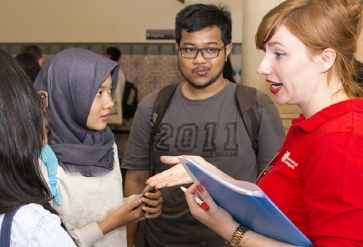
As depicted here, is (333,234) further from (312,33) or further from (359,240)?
(312,33)

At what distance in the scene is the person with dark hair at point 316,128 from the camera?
4.41 ft

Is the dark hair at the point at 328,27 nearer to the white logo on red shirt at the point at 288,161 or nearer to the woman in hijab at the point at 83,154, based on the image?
the white logo on red shirt at the point at 288,161

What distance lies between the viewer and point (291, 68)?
159 centimetres

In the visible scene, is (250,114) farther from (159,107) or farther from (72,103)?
(72,103)

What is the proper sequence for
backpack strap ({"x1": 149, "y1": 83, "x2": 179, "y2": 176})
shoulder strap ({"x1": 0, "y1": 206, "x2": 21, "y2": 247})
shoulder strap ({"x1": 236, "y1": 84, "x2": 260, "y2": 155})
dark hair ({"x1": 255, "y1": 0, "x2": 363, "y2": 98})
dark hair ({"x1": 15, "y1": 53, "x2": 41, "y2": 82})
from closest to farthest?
shoulder strap ({"x1": 0, "y1": 206, "x2": 21, "y2": 247}) → dark hair ({"x1": 255, "y1": 0, "x2": 363, "y2": 98}) → shoulder strap ({"x1": 236, "y1": 84, "x2": 260, "y2": 155}) → backpack strap ({"x1": 149, "y1": 83, "x2": 179, "y2": 176}) → dark hair ({"x1": 15, "y1": 53, "x2": 41, "y2": 82})

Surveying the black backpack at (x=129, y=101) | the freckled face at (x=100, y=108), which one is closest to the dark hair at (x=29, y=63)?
the freckled face at (x=100, y=108)

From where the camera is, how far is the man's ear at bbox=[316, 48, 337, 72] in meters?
1.54

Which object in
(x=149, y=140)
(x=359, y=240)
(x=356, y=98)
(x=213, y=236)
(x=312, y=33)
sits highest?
(x=312, y=33)

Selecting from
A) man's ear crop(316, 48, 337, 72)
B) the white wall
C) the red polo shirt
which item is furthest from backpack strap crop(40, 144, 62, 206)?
the white wall

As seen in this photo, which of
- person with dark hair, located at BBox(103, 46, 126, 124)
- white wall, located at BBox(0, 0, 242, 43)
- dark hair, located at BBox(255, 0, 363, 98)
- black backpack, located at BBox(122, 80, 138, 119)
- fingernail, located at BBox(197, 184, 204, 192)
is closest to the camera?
dark hair, located at BBox(255, 0, 363, 98)

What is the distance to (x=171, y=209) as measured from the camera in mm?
2775

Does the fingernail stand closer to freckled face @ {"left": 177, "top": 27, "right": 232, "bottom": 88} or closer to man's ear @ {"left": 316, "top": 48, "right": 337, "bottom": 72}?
man's ear @ {"left": 316, "top": 48, "right": 337, "bottom": 72}

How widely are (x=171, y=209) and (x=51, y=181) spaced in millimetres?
903

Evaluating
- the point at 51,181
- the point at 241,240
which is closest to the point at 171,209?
the point at 51,181
